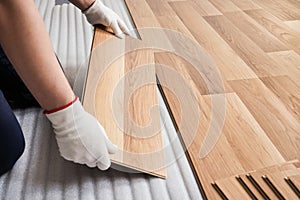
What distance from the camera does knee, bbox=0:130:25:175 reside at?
0.99 metres

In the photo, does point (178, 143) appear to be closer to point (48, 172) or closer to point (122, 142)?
point (122, 142)

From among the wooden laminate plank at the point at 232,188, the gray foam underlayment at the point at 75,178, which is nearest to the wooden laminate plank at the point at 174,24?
the gray foam underlayment at the point at 75,178

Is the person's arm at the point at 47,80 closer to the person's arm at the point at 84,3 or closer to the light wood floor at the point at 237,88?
the light wood floor at the point at 237,88

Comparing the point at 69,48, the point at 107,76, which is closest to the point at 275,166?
the point at 107,76

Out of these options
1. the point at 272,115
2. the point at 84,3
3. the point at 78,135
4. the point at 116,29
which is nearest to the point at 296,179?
the point at 272,115

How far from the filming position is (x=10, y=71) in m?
1.20

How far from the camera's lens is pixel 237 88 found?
1432 millimetres

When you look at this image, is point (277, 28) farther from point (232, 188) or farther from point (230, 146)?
point (232, 188)

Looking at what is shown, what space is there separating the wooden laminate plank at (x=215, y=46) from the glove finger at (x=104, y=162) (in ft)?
2.48

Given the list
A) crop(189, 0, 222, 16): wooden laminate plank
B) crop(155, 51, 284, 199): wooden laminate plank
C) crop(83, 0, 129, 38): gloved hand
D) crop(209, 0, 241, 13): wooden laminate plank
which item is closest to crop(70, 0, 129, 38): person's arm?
crop(83, 0, 129, 38): gloved hand

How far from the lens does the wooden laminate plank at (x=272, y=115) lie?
115 centimetres

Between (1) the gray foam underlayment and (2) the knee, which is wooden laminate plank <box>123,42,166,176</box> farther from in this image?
(2) the knee

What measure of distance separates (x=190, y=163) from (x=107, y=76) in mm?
450

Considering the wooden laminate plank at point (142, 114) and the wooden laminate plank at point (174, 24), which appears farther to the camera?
the wooden laminate plank at point (174, 24)
